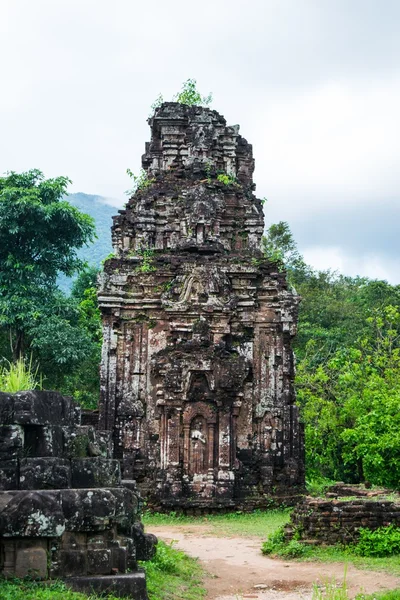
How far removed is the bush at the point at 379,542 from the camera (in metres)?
10.7

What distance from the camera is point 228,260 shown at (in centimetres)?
1972

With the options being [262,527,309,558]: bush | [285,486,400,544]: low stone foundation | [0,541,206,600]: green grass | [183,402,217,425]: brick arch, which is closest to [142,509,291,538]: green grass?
[183,402,217,425]: brick arch

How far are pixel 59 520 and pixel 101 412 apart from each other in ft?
A: 39.0

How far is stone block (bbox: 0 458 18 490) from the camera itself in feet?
24.0

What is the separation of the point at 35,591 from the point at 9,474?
125cm

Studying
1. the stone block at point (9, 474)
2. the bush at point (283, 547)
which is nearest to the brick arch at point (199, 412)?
the bush at point (283, 547)

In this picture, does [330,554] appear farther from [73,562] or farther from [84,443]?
[73,562]

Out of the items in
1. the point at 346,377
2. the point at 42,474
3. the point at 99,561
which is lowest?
the point at 99,561

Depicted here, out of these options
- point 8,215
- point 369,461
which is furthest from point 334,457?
point 8,215

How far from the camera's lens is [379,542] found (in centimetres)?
1079

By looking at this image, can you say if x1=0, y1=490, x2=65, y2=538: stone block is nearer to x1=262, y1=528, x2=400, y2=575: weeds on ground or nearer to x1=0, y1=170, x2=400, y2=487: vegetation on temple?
x1=262, y1=528, x2=400, y2=575: weeds on ground

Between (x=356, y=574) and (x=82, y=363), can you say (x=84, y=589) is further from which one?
(x=82, y=363)

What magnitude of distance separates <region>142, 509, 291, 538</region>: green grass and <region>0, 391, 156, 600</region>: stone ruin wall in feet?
22.6

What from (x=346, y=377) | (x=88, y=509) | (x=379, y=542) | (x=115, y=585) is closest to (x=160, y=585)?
(x=115, y=585)
